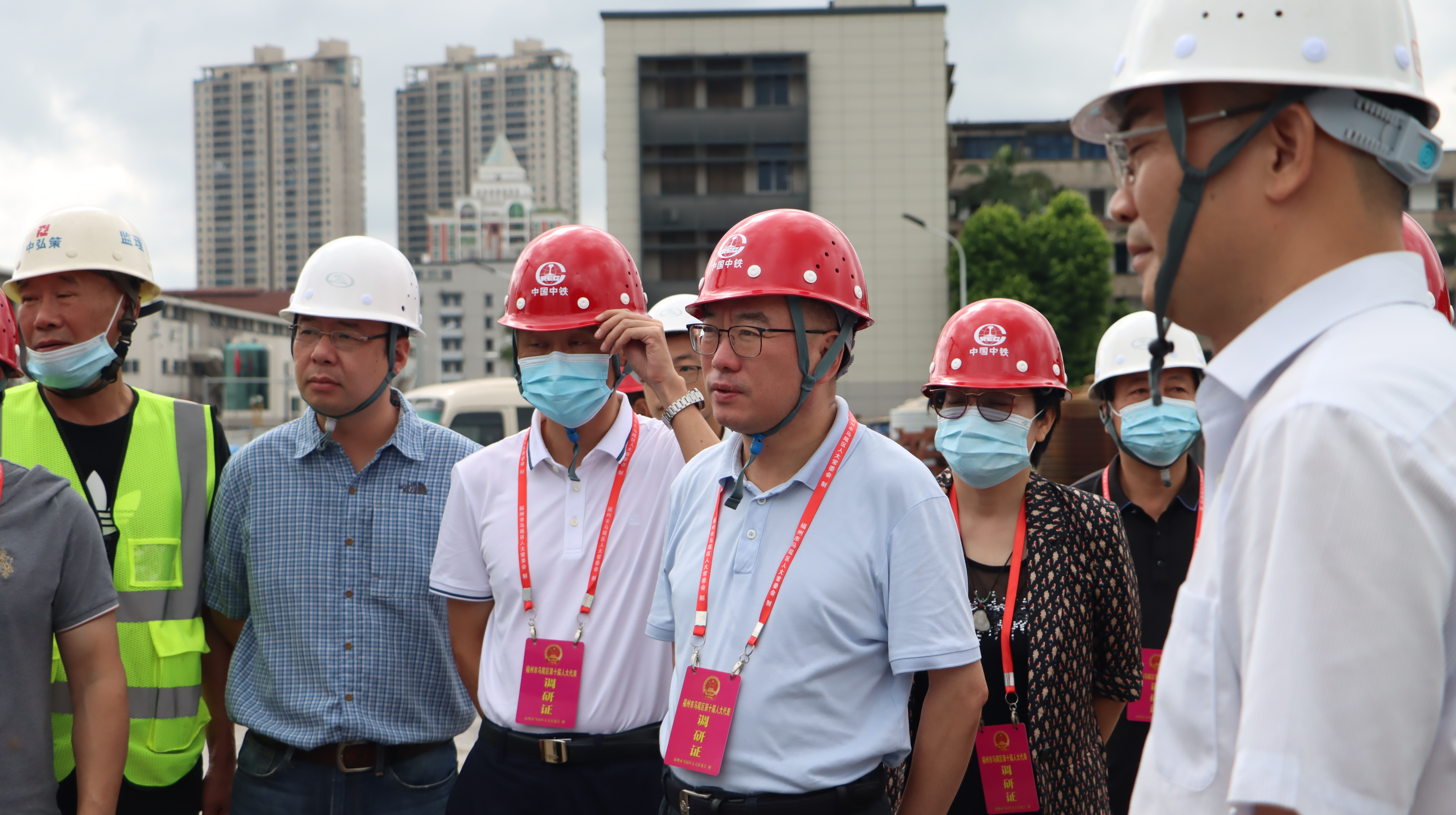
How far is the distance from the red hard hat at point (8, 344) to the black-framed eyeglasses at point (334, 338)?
34.8 inches

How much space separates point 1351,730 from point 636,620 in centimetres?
229

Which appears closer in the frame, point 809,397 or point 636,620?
point 809,397

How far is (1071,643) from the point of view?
3168 millimetres

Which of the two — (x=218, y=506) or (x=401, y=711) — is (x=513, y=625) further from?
(x=218, y=506)

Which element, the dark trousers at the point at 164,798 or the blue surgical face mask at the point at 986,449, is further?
the blue surgical face mask at the point at 986,449

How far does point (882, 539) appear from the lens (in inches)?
98.0

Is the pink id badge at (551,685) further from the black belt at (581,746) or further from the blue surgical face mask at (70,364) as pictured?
the blue surgical face mask at (70,364)

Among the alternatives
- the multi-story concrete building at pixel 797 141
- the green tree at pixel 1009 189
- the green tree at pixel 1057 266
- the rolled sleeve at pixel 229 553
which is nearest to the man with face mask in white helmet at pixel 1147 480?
the rolled sleeve at pixel 229 553

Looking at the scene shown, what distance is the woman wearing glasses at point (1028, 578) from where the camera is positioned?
A: 3.07 m

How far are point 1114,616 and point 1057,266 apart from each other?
39.5 metres

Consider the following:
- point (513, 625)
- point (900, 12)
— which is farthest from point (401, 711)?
point (900, 12)

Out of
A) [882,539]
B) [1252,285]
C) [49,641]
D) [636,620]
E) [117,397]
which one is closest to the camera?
[1252,285]

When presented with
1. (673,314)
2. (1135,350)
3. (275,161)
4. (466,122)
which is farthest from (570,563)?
(466,122)

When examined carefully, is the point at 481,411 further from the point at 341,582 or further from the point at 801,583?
the point at 801,583
